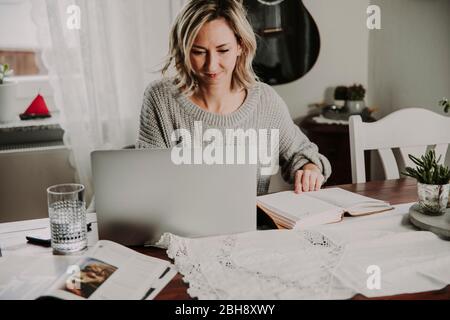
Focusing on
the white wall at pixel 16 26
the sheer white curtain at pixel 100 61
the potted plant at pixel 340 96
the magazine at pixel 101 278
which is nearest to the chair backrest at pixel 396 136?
the magazine at pixel 101 278

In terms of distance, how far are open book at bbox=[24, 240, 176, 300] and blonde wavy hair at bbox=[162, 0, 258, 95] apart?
29.5 inches

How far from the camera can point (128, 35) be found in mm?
2287

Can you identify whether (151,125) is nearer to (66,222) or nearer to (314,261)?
(66,222)

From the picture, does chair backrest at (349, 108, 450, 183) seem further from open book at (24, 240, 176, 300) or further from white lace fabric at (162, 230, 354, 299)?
open book at (24, 240, 176, 300)

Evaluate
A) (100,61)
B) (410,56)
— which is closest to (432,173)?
(410,56)

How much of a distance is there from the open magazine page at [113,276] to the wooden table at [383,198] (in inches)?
0.8

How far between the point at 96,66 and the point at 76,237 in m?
1.45

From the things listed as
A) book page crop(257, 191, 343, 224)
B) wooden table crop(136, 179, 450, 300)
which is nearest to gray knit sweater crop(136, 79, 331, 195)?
wooden table crop(136, 179, 450, 300)

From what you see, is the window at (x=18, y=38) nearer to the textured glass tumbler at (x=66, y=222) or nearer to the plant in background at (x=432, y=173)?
the textured glass tumbler at (x=66, y=222)

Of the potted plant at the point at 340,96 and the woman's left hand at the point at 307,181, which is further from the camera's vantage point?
the potted plant at the point at 340,96

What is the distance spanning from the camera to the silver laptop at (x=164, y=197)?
937 millimetres

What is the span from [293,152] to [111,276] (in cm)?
83

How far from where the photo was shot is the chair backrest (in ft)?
5.05

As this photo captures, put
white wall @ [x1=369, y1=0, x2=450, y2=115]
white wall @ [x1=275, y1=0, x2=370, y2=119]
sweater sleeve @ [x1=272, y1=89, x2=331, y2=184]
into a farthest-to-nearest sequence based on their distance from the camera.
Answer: white wall @ [x1=275, y1=0, x2=370, y2=119]
white wall @ [x1=369, y1=0, x2=450, y2=115]
sweater sleeve @ [x1=272, y1=89, x2=331, y2=184]
